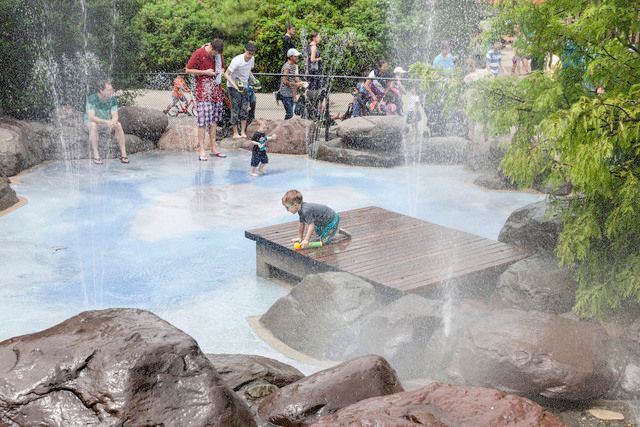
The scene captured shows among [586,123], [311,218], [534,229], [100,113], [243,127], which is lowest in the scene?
[534,229]

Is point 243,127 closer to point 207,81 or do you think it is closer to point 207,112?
point 207,112

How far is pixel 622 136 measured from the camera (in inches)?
242

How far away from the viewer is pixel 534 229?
27.9ft

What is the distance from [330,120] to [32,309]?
29.4 feet

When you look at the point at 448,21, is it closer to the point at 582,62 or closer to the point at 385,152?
the point at 385,152

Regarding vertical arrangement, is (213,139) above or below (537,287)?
above

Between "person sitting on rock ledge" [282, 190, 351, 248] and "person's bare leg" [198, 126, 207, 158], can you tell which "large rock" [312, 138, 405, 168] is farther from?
"person sitting on rock ledge" [282, 190, 351, 248]

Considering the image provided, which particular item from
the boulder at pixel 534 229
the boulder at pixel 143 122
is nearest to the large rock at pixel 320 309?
the boulder at pixel 534 229

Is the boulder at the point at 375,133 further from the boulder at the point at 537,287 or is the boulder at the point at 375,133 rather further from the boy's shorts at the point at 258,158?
the boulder at the point at 537,287

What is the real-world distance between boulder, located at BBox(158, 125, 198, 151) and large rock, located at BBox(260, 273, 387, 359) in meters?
8.02

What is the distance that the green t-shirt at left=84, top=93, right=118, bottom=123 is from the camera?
13.6m

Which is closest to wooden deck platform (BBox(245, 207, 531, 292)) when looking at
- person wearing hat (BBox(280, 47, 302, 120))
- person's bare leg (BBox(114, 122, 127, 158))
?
person's bare leg (BBox(114, 122, 127, 158))

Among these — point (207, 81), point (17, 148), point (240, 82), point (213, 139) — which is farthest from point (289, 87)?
point (17, 148)

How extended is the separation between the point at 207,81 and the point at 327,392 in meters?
9.69
